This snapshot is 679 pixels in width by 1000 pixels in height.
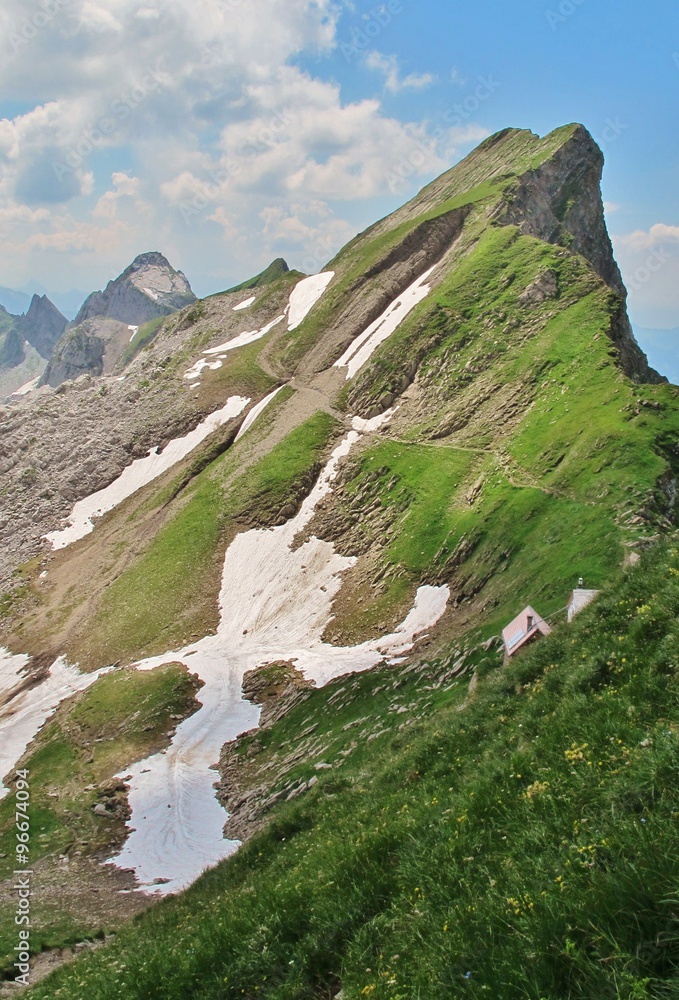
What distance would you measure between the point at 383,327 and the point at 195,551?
42.2 metres

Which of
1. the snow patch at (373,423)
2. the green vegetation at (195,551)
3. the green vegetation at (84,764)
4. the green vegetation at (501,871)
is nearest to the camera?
the green vegetation at (501,871)

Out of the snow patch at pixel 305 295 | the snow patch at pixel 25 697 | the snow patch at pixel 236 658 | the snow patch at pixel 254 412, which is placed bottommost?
the snow patch at pixel 236 658

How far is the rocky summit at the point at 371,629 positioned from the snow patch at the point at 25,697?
34 centimetres

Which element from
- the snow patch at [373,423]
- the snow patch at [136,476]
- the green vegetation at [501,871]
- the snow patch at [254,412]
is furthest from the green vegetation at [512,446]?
the snow patch at [136,476]

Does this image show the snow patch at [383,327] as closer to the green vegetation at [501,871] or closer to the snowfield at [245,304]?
the snowfield at [245,304]

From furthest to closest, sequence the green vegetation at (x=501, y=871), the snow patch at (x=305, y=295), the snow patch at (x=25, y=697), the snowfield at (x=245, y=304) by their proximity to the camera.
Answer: the snowfield at (x=245, y=304), the snow patch at (x=305, y=295), the snow patch at (x=25, y=697), the green vegetation at (x=501, y=871)

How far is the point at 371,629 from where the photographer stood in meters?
48.7

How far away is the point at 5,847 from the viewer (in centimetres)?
3731

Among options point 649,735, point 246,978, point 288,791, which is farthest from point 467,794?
point 288,791

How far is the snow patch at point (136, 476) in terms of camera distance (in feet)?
269

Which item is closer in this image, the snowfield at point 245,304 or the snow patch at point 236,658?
the snow patch at point 236,658

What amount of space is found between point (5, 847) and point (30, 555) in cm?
4771

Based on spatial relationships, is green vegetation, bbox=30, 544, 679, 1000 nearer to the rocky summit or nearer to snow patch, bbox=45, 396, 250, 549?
the rocky summit

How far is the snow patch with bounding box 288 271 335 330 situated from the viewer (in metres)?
107
